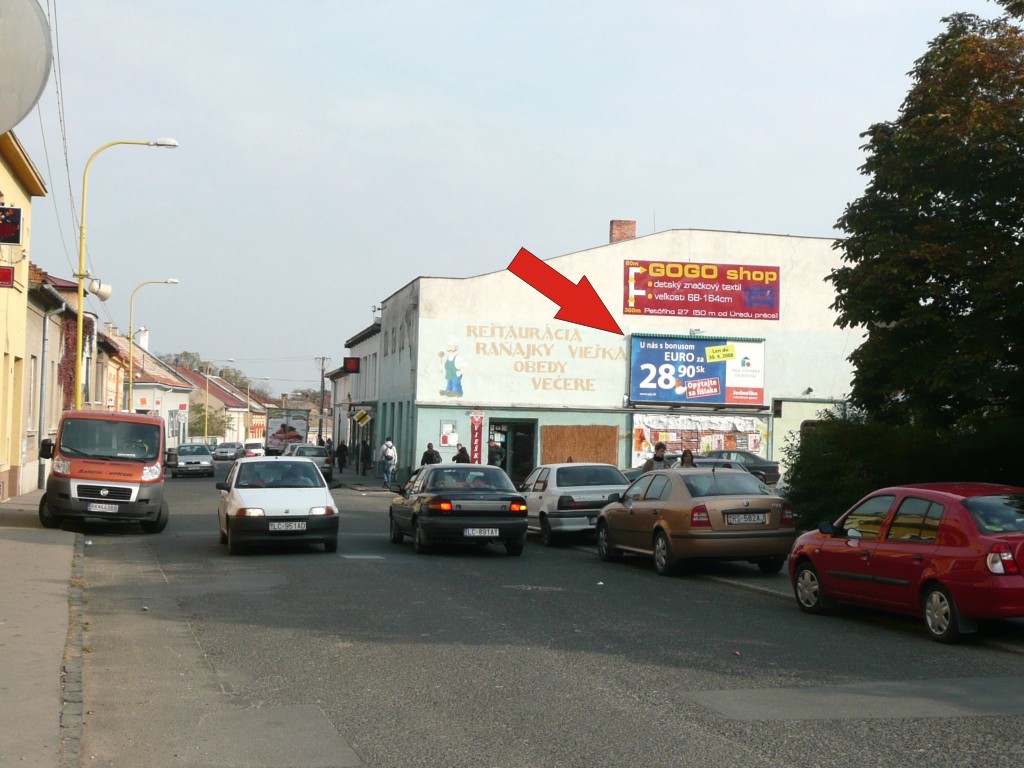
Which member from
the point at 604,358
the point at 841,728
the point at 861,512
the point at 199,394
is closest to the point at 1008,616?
the point at 861,512

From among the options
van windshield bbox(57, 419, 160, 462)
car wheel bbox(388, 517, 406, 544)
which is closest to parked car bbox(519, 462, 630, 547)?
car wheel bbox(388, 517, 406, 544)

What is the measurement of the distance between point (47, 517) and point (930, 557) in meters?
16.9

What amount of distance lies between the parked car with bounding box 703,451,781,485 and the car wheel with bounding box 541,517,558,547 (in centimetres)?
1490

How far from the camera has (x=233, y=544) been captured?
18438mm

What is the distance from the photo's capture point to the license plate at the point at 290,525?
18328 mm

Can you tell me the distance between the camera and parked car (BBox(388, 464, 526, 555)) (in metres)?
18.6

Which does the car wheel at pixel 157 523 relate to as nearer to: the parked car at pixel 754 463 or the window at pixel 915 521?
the window at pixel 915 521

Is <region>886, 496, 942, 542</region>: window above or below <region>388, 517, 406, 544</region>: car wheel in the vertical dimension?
above

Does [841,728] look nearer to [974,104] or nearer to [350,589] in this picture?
[350,589]

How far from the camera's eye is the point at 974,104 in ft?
50.2

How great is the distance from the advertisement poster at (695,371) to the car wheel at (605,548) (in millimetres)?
27148

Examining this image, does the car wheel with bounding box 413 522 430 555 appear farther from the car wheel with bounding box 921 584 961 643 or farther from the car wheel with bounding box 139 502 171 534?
the car wheel with bounding box 921 584 961 643

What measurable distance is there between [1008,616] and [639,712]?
391 centimetres

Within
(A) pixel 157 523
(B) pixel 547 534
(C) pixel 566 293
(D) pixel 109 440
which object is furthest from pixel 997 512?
(C) pixel 566 293
